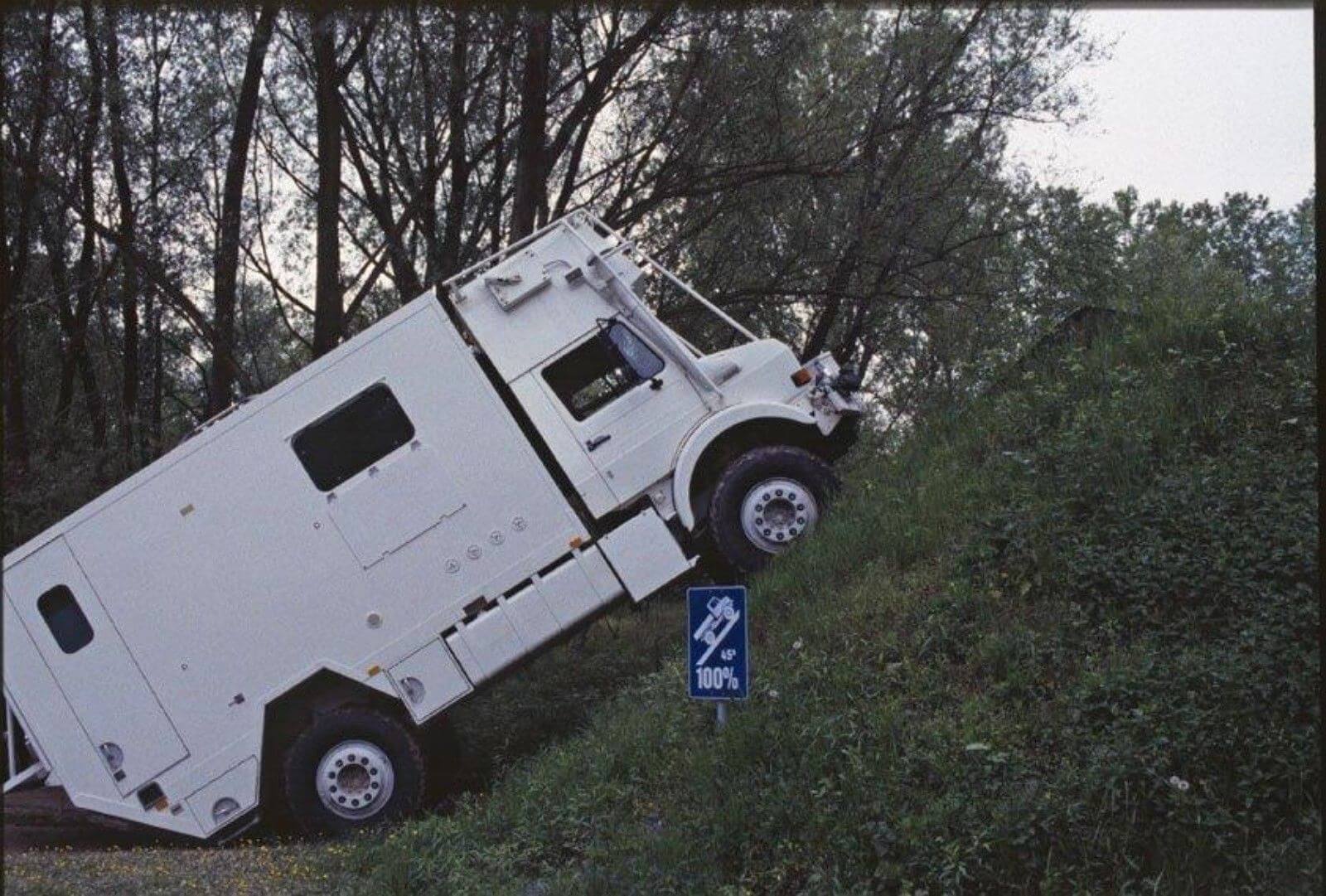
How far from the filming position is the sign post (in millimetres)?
7629

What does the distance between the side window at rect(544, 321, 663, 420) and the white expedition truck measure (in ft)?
1.12

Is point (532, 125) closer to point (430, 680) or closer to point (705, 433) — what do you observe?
point (705, 433)

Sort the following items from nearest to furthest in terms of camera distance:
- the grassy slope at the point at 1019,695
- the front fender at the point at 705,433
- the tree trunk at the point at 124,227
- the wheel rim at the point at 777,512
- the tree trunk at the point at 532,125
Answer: the grassy slope at the point at 1019,695, the front fender at the point at 705,433, the wheel rim at the point at 777,512, the tree trunk at the point at 124,227, the tree trunk at the point at 532,125

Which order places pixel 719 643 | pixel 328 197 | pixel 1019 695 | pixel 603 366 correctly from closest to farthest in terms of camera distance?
pixel 1019 695 → pixel 719 643 → pixel 603 366 → pixel 328 197

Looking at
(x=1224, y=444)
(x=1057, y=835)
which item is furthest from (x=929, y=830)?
(x=1224, y=444)

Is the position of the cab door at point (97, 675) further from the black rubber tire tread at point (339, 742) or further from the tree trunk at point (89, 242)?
the tree trunk at point (89, 242)

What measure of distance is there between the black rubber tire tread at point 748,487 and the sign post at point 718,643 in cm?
324

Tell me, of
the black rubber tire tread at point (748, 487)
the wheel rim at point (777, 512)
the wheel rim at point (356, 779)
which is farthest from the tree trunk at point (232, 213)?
the wheel rim at point (777, 512)

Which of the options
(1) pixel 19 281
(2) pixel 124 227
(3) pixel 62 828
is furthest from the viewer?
(1) pixel 19 281

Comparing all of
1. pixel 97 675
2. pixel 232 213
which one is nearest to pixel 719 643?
pixel 97 675

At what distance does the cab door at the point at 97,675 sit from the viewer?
10555 mm

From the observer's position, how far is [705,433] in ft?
36.3

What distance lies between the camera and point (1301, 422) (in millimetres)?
9172

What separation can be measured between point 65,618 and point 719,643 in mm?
5885
